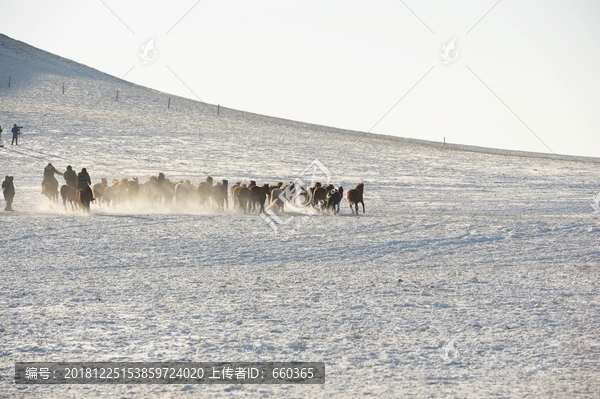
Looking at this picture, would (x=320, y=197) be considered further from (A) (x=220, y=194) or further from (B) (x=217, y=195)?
(B) (x=217, y=195)

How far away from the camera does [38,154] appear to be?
38688 millimetres

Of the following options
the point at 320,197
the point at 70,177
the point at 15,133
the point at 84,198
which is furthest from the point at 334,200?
the point at 15,133

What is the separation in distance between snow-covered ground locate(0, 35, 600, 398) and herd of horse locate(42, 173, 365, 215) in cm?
61

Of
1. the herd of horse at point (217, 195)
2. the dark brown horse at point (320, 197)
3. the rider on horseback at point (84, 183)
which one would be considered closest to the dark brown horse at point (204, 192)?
the herd of horse at point (217, 195)

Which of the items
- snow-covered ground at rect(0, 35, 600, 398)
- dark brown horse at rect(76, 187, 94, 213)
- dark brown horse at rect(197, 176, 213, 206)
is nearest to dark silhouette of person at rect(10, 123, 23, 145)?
snow-covered ground at rect(0, 35, 600, 398)

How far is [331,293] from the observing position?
507 inches

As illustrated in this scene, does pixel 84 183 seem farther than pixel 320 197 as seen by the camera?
No

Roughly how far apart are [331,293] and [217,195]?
12357mm

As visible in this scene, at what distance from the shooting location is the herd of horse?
23.7m

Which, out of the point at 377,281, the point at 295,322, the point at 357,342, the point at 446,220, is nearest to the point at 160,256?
the point at 377,281

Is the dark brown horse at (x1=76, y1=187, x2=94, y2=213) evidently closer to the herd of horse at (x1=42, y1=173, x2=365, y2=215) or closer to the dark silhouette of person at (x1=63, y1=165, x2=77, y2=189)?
the herd of horse at (x1=42, y1=173, x2=365, y2=215)

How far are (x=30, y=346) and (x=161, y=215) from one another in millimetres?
12746

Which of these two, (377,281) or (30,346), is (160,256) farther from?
(30,346)

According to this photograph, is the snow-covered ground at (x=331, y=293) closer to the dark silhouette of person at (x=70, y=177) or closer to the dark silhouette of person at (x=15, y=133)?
the dark silhouette of person at (x=70, y=177)
